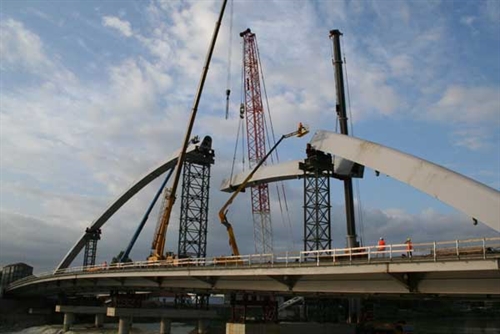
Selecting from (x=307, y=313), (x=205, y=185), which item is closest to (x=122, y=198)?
(x=205, y=185)

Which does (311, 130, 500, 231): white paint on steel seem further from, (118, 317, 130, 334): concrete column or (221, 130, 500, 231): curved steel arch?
(118, 317, 130, 334): concrete column

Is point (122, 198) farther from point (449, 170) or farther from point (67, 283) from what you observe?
point (449, 170)

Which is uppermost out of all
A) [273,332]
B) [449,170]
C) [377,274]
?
[449,170]

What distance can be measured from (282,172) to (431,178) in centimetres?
3273

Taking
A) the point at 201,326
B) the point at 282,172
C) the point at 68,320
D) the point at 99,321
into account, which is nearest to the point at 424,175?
the point at 282,172

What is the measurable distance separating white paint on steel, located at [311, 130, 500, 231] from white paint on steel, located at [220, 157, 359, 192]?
8.96 m

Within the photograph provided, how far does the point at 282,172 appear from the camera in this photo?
6375cm

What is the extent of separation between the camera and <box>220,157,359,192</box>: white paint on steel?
2203 inches

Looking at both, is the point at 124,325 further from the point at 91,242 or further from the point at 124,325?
the point at 91,242

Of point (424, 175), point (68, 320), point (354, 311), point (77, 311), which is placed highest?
point (424, 175)

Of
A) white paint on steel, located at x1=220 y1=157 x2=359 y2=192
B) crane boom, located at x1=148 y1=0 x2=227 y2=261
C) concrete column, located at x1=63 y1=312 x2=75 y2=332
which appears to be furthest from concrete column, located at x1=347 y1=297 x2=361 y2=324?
concrete column, located at x1=63 y1=312 x2=75 y2=332

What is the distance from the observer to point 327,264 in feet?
93.9

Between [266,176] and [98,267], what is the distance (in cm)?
2613

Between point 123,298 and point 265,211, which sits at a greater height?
point 265,211
